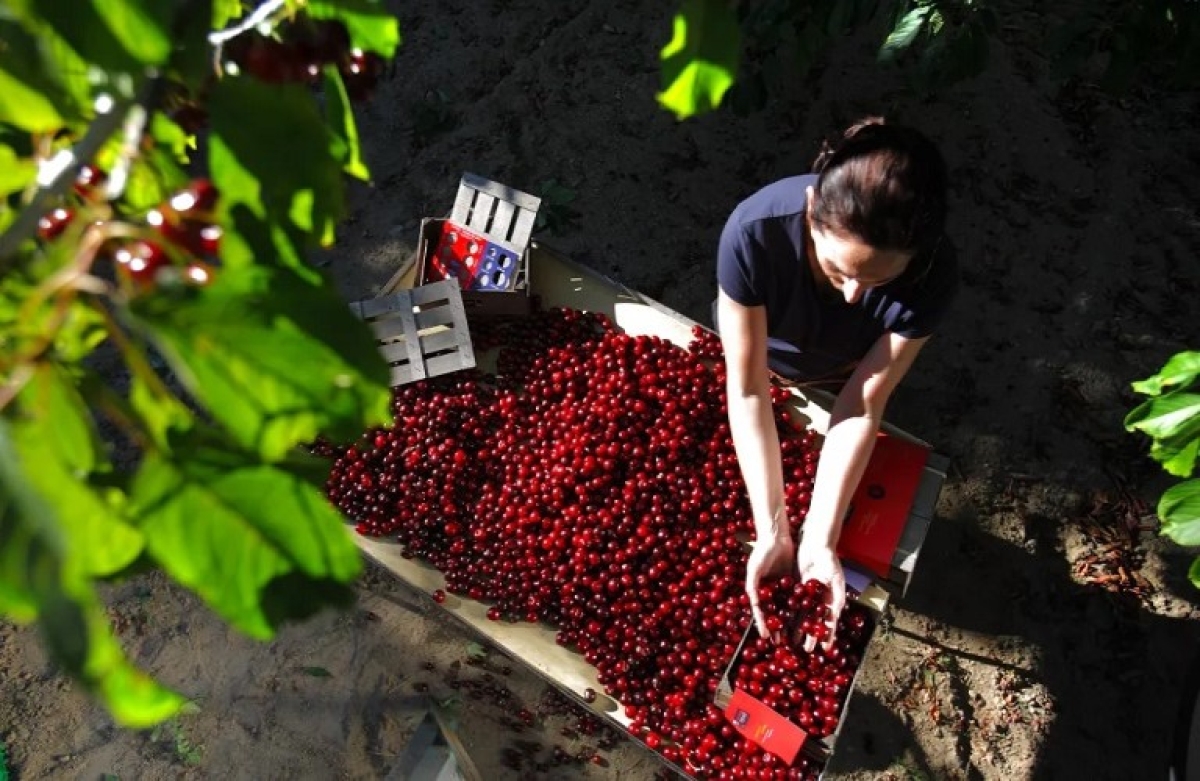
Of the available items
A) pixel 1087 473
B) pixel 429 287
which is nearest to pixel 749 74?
pixel 429 287

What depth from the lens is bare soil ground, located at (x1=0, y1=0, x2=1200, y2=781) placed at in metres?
2.63

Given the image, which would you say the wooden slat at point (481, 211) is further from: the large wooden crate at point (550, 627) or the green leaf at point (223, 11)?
the green leaf at point (223, 11)

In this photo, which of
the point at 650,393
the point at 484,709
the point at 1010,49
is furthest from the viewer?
the point at 1010,49

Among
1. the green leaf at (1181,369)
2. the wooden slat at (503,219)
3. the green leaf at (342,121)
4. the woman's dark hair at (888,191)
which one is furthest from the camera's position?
the wooden slat at (503,219)

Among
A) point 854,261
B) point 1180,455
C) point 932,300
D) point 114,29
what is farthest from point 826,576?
point 114,29

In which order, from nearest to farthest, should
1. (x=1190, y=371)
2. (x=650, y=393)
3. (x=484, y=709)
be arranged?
(x=1190, y=371) < (x=650, y=393) < (x=484, y=709)

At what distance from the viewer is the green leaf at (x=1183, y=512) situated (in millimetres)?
1207

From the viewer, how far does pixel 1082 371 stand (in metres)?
2.95

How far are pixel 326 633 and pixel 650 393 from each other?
1.44 m

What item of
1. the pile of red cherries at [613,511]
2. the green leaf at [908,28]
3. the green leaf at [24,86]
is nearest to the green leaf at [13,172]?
the green leaf at [24,86]

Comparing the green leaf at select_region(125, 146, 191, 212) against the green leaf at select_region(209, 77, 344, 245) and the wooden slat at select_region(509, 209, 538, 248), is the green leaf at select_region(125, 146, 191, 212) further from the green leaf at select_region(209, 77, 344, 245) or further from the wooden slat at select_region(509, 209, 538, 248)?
the wooden slat at select_region(509, 209, 538, 248)

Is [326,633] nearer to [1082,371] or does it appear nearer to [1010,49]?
[1082,371]

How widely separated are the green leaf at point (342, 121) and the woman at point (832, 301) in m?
0.99

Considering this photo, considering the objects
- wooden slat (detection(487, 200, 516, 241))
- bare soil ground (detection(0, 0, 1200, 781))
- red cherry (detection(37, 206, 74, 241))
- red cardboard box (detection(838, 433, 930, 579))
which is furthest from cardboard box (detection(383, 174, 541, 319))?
red cherry (detection(37, 206, 74, 241))
